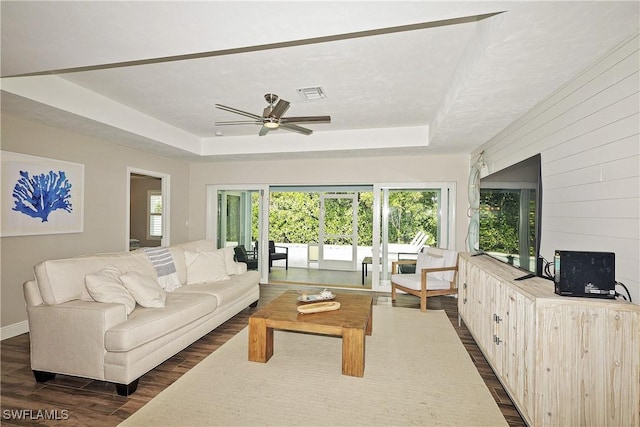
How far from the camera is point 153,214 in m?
7.98

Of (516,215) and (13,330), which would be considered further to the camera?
(13,330)

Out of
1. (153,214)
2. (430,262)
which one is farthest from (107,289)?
(153,214)

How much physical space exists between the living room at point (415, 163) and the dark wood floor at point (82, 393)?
1144 mm

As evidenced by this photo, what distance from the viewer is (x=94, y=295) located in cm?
267

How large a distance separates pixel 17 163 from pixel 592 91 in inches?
215

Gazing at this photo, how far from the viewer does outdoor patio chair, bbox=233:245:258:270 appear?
659 centimetres

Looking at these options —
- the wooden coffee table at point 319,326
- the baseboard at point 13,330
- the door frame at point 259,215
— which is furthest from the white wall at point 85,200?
the wooden coffee table at point 319,326

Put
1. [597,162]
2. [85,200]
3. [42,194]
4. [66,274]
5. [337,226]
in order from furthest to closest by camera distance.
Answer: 1. [337,226]
2. [85,200]
3. [42,194]
4. [66,274]
5. [597,162]

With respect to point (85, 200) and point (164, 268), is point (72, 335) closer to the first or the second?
point (164, 268)

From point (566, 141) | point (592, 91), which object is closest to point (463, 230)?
point (566, 141)

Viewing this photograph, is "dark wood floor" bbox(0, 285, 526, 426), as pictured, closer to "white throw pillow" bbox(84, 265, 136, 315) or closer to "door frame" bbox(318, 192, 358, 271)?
"white throw pillow" bbox(84, 265, 136, 315)

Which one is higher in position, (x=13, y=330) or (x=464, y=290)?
(x=464, y=290)

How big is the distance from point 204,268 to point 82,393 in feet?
6.16

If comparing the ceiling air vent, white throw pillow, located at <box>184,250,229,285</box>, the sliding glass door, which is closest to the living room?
the sliding glass door
